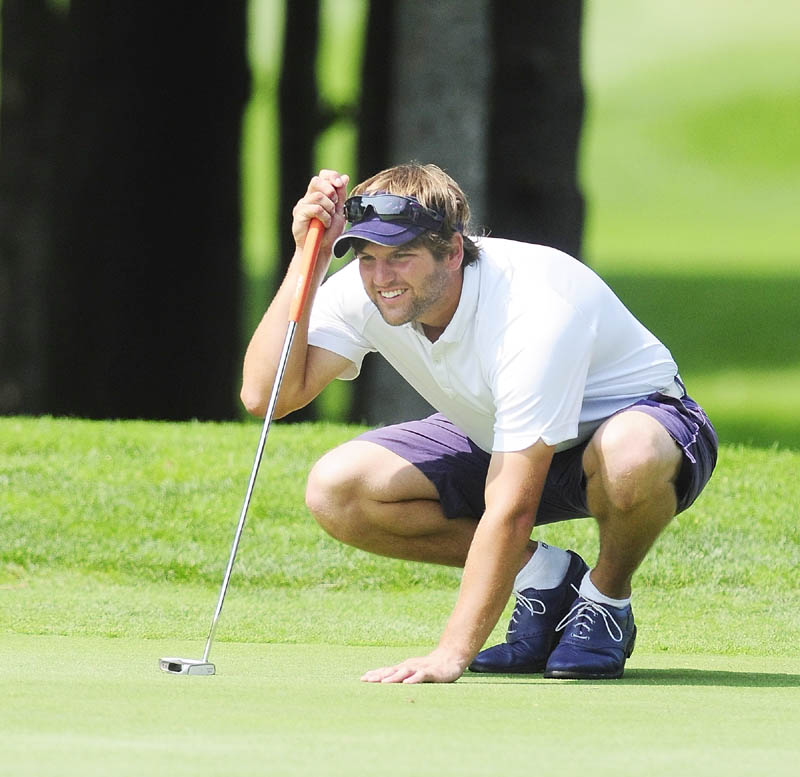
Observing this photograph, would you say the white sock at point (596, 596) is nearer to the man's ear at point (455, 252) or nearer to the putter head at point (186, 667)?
the man's ear at point (455, 252)

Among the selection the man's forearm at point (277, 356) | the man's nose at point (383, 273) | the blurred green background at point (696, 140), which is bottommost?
the blurred green background at point (696, 140)

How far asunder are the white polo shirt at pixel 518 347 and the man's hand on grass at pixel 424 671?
0.44m

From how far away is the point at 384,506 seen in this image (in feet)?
13.8

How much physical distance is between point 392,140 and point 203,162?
8.66ft

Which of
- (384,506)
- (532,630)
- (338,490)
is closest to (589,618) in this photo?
(532,630)

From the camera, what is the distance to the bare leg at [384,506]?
4.20 meters

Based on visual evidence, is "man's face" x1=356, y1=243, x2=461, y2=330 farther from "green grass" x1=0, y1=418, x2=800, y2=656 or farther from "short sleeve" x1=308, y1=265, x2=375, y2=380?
"green grass" x1=0, y1=418, x2=800, y2=656

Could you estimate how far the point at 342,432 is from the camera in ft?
23.8

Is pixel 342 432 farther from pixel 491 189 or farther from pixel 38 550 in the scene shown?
pixel 491 189

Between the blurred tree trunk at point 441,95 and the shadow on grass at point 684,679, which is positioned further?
the blurred tree trunk at point 441,95

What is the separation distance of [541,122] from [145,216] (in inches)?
117

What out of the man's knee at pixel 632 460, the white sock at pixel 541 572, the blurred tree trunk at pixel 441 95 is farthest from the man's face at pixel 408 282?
the blurred tree trunk at pixel 441 95

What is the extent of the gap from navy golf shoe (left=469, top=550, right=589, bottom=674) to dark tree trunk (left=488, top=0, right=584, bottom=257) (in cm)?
525

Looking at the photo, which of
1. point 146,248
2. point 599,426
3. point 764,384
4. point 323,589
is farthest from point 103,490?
point 764,384
